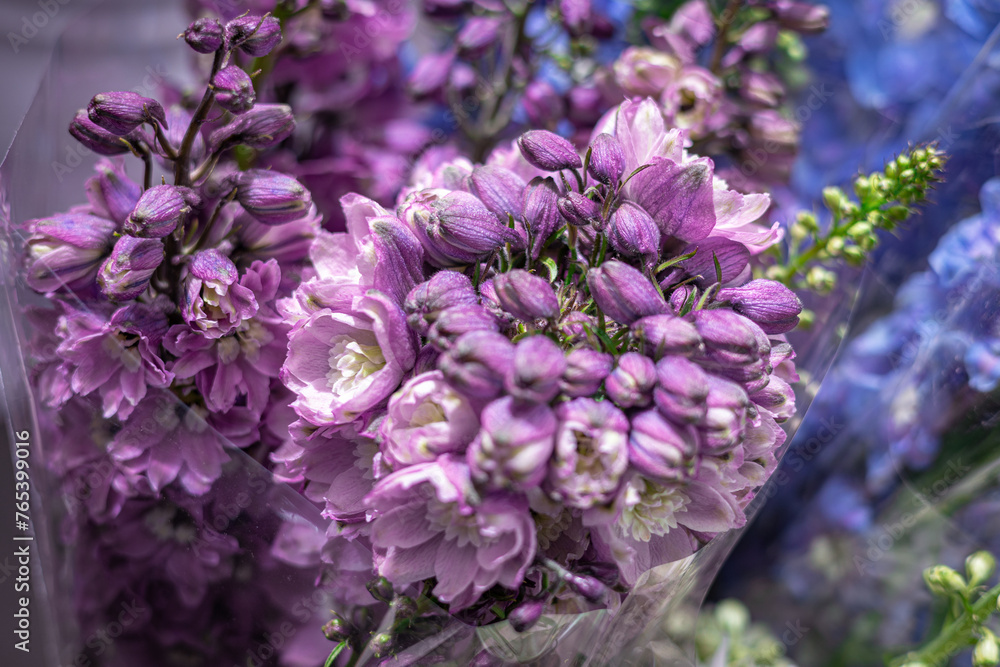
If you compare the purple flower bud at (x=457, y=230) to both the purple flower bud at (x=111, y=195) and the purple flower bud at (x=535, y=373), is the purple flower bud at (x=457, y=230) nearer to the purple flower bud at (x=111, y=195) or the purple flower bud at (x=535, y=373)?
the purple flower bud at (x=535, y=373)

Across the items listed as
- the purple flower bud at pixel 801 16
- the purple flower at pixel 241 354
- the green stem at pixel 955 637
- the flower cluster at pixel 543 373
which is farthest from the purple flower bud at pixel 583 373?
the purple flower bud at pixel 801 16

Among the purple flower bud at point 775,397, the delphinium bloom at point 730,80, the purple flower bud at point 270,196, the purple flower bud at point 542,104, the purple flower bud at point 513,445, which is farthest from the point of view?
the purple flower bud at point 542,104

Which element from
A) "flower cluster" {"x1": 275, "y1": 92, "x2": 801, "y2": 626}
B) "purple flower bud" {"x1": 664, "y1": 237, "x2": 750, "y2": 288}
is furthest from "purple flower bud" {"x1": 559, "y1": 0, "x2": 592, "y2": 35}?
"purple flower bud" {"x1": 664, "y1": 237, "x2": 750, "y2": 288}

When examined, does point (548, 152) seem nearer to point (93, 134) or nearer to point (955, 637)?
point (93, 134)

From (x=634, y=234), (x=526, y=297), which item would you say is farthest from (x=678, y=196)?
(x=526, y=297)

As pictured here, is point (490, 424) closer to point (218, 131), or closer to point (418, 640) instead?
point (418, 640)

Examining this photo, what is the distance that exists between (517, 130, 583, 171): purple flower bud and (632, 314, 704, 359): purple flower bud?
166mm

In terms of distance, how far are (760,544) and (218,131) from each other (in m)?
0.88

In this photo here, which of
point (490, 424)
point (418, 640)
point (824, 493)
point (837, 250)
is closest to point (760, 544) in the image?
point (824, 493)

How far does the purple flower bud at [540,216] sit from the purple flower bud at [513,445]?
6.6 inches

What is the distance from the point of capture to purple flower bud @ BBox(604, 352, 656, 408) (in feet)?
1.55

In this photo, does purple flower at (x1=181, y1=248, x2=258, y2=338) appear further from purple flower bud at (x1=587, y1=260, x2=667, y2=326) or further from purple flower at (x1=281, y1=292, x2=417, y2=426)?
purple flower bud at (x1=587, y1=260, x2=667, y2=326)

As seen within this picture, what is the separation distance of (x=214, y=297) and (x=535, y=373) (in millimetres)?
315

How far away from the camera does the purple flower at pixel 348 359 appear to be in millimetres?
527
